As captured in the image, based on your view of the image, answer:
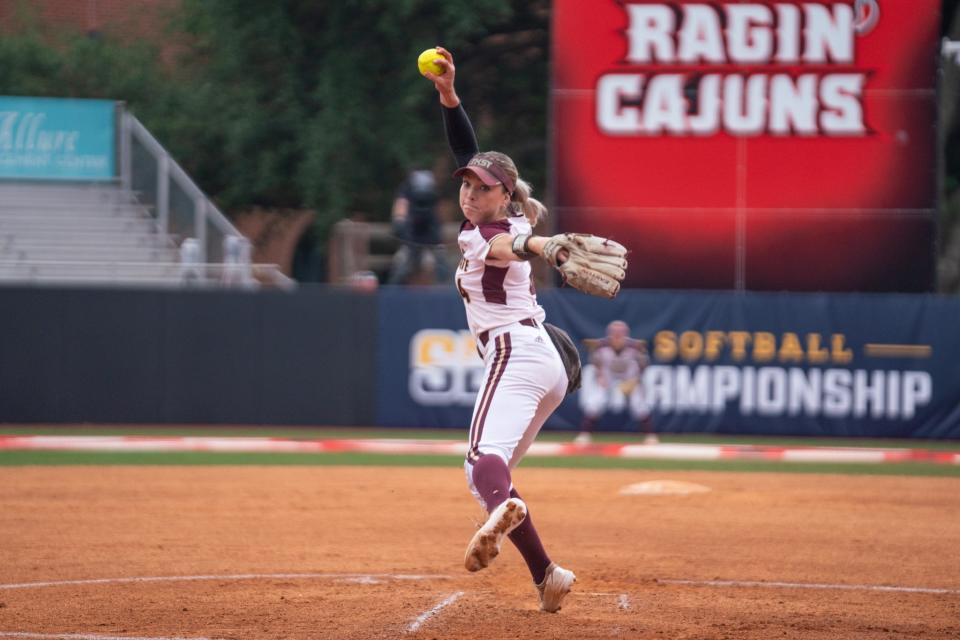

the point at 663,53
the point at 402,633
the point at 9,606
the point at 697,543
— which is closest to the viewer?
the point at 402,633

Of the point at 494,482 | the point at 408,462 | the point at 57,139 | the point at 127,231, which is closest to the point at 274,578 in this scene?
the point at 494,482

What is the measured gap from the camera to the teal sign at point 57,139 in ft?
77.0

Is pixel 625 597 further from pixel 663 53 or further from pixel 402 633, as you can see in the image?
pixel 663 53

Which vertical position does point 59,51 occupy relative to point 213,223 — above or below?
above

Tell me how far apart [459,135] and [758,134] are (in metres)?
11.8

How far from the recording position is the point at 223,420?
19.3 meters

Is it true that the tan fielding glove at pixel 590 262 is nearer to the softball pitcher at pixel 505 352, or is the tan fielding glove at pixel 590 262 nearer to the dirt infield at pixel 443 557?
the softball pitcher at pixel 505 352

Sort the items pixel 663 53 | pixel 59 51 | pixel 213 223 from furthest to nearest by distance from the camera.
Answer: pixel 59 51 → pixel 213 223 → pixel 663 53

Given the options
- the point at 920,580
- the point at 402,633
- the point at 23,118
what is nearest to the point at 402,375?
the point at 23,118

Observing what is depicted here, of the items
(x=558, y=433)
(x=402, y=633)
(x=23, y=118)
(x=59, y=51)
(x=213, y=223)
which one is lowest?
(x=558, y=433)

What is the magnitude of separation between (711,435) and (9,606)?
1297cm

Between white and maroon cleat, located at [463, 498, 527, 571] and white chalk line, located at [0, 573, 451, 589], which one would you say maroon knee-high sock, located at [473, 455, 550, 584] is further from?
white chalk line, located at [0, 573, 451, 589]

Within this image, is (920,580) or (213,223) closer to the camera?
(920,580)

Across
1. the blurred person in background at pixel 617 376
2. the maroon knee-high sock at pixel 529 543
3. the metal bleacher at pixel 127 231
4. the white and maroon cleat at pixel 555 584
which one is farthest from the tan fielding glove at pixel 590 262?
the metal bleacher at pixel 127 231
